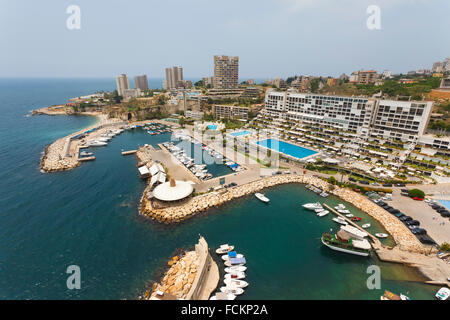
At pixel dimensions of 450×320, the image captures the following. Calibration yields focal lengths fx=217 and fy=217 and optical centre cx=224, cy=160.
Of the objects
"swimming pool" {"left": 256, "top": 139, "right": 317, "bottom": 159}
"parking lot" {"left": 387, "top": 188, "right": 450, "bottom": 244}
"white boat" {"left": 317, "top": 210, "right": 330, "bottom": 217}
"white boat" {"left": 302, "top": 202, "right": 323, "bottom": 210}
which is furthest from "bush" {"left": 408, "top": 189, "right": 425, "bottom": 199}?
"swimming pool" {"left": 256, "top": 139, "right": 317, "bottom": 159}

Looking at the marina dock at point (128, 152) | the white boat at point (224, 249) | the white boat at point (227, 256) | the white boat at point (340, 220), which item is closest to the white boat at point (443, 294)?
the white boat at point (340, 220)

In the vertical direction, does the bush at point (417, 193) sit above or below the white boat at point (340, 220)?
above

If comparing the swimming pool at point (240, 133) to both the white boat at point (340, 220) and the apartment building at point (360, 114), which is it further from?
the white boat at point (340, 220)

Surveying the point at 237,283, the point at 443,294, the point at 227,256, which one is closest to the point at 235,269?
the point at 237,283

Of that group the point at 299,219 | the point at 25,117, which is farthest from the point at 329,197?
the point at 25,117
